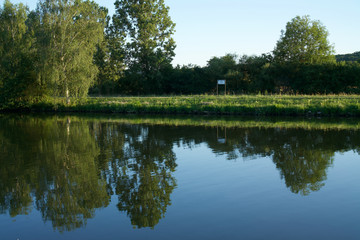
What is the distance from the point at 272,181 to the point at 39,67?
27940 millimetres

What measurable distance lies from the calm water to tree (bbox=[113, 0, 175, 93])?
32.6 meters

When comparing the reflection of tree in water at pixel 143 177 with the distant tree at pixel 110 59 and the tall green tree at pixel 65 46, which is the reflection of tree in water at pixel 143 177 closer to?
the tall green tree at pixel 65 46

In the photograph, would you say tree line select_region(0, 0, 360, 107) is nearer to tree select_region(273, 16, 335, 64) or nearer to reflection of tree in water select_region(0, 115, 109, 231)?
tree select_region(273, 16, 335, 64)

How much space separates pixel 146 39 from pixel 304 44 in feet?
68.9

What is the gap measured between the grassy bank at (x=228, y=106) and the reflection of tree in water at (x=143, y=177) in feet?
44.0

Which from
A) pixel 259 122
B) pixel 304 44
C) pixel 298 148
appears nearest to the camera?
pixel 298 148

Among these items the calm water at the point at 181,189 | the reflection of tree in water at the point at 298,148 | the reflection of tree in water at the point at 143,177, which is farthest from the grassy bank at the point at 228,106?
the reflection of tree in water at the point at 143,177

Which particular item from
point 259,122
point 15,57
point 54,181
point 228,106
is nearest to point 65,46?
point 15,57

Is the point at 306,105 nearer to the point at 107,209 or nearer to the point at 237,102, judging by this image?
the point at 237,102

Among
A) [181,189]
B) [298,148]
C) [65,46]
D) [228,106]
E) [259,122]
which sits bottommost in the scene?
[181,189]

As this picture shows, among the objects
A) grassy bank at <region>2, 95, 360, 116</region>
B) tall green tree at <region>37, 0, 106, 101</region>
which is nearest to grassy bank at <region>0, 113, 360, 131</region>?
grassy bank at <region>2, 95, 360, 116</region>

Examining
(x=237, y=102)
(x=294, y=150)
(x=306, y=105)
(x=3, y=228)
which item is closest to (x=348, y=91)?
(x=306, y=105)

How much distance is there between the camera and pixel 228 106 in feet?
90.1

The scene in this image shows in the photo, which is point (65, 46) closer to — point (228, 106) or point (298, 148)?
point (228, 106)
